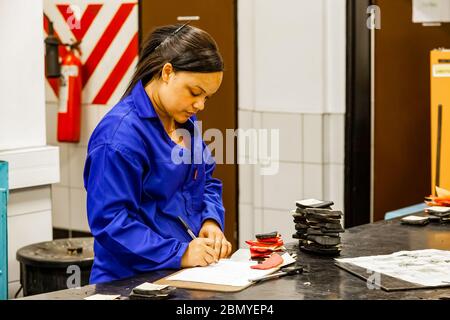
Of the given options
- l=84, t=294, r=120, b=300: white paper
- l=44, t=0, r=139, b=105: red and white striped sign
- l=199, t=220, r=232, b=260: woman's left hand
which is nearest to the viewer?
l=84, t=294, r=120, b=300: white paper

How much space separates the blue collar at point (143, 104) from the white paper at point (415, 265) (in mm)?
840

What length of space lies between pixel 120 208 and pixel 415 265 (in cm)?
102

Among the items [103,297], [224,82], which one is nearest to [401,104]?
[224,82]

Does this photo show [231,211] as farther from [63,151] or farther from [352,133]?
[63,151]

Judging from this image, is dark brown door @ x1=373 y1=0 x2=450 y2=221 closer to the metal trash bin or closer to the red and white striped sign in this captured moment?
the red and white striped sign

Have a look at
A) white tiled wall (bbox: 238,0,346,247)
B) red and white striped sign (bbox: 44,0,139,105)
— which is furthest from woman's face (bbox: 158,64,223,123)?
red and white striped sign (bbox: 44,0,139,105)

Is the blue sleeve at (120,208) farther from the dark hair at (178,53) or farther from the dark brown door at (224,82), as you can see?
the dark brown door at (224,82)

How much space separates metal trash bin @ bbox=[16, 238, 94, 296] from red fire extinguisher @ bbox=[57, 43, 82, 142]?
2.37m

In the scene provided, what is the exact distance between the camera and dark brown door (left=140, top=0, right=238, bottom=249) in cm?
616

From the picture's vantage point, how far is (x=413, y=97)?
19.6 feet

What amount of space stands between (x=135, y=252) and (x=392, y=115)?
11.0 feet

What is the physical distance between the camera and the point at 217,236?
3.25 meters

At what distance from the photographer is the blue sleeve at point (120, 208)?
294 centimetres
